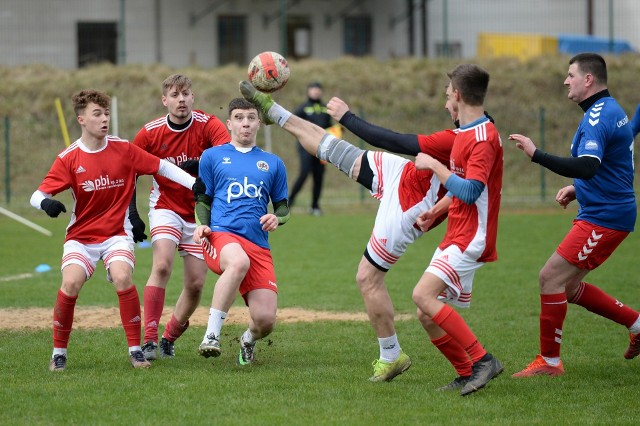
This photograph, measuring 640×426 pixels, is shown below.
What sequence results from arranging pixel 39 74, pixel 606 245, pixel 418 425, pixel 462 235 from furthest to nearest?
pixel 39 74, pixel 606 245, pixel 462 235, pixel 418 425

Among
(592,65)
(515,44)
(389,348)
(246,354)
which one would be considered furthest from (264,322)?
(515,44)

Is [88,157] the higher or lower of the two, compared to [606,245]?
higher

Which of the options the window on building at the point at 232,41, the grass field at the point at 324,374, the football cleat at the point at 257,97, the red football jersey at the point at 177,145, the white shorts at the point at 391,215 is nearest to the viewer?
the grass field at the point at 324,374

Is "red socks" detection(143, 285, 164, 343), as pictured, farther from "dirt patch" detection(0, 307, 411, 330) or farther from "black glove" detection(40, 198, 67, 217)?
"dirt patch" detection(0, 307, 411, 330)

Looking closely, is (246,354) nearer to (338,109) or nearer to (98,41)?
(338,109)

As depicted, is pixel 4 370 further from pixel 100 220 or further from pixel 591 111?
pixel 591 111

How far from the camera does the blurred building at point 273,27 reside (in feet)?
97.6

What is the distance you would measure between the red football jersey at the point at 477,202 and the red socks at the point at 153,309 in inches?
103

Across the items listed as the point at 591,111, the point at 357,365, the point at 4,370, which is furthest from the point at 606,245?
the point at 4,370

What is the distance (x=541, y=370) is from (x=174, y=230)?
3.04m

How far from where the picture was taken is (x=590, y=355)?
25.4 ft

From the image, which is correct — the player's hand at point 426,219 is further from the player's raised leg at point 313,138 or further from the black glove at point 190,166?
the black glove at point 190,166

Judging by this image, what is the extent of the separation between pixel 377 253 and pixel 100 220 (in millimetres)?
2137

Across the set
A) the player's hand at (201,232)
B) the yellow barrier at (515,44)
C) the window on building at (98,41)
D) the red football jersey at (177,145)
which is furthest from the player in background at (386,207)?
the yellow barrier at (515,44)
